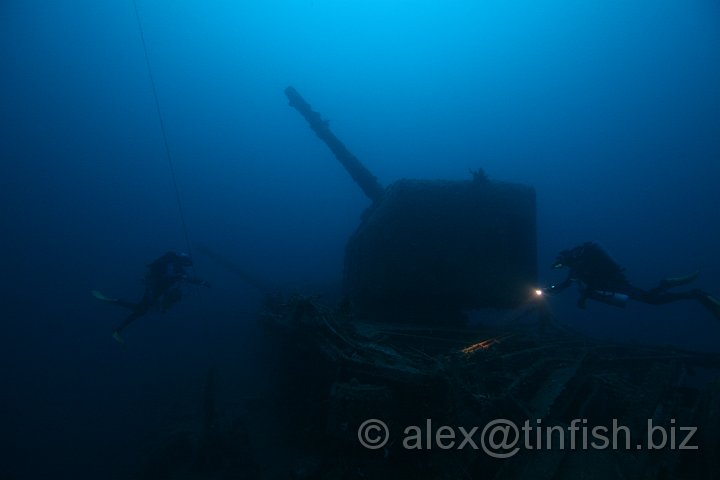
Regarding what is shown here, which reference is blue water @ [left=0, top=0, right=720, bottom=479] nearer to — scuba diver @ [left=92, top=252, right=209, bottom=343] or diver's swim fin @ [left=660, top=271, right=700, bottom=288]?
scuba diver @ [left=92, top=252, right=209, bottom=343]

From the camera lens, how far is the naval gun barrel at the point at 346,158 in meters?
9.16

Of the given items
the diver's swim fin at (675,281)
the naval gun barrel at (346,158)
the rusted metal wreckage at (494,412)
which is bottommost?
the rusted metal wreckage at (494,412)

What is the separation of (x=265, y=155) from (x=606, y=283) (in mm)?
115726

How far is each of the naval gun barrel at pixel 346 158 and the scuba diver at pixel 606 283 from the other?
14.8 ft

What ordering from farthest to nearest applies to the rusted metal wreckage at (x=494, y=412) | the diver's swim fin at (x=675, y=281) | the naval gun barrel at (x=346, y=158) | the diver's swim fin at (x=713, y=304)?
the naval gun barrel at (x=346, y=158) < the diver's swim fin at (x=675, y=281) < the diver's swim fin at (x=713, y=304) < the rusted metal wreckage at (x=494, y=412)

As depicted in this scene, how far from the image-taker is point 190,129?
11912 centimetres

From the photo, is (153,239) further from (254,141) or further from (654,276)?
(654,276)

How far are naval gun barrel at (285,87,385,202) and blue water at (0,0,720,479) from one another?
782cm

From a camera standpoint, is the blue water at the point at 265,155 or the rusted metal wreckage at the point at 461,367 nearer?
the rusted metal wreckage at the point at 461,367

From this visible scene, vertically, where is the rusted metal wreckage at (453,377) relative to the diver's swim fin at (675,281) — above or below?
below

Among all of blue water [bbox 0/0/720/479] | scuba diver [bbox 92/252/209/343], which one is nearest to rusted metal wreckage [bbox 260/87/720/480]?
scuba diver [bbox 92/252/209/343]

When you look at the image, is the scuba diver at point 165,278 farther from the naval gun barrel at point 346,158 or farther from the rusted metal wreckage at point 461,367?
the naval gun barrel at point 346,158

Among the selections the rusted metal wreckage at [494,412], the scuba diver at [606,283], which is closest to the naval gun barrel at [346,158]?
the scuba diver at [606,283]

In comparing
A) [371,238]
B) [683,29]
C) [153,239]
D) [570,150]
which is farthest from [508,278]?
[683,29]
